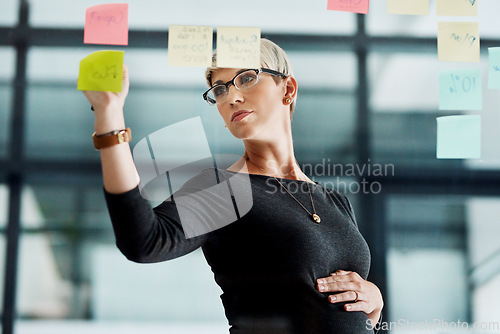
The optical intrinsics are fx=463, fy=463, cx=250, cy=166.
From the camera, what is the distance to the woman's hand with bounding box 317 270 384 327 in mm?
926

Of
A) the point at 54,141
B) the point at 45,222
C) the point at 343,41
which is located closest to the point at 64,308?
the point at 45,222

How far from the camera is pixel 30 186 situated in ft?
5.81

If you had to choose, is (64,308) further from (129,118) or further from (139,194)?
(139,194)

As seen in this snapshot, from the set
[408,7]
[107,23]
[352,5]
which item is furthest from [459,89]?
[107,23]

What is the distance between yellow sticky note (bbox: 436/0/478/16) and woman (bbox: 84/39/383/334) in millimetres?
506

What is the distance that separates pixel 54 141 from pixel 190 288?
2.54 feet

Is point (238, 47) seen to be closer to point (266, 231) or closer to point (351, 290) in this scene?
point (266, 231)

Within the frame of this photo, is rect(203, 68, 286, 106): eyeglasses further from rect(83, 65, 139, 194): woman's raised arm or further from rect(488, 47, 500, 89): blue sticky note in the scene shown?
rect(488, 47, 500, 89): blue sticky note

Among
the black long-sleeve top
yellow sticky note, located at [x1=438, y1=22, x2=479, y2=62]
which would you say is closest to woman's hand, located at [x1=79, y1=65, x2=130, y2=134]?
the black long-sleeve top

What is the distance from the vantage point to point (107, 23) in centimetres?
104

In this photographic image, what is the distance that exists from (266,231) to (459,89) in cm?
78

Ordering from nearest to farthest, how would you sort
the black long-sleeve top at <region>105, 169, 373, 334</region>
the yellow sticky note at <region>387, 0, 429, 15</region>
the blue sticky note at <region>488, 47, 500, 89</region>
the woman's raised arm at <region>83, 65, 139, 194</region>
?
1. the woman's raised arm at <region>83, 65, 139, 194</region>
2. the black long-sleeve top at <region>105, 169, 373, 334</region>
3. the yellow sticky note at <region>387, 0, 429, 15</region>
4. the blue sticky note at <region>488, 47, 500, 89</region>

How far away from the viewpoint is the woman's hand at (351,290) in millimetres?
926

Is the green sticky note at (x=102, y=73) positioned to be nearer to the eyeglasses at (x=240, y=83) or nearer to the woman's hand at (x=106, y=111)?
the woman's hand at (x=106, y=111)
